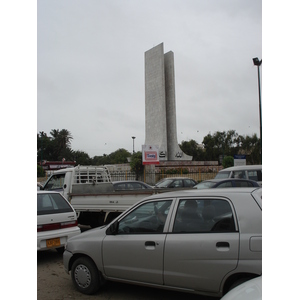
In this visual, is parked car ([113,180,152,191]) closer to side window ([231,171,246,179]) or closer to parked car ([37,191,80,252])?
side window ([231,171,246,179])

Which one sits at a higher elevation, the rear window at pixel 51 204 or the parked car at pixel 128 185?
the rear window at pixel 51 204

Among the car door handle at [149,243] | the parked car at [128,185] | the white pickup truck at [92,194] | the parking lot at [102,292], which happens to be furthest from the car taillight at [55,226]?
the parked car at [128,185]

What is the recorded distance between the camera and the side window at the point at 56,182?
9516 mm

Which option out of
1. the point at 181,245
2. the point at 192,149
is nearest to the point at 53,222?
the point at 181,245

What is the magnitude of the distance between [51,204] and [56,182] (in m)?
2.87

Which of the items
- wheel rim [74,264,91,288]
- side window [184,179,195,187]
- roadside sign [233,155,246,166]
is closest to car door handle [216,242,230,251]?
wheel rim [74,264,91,288]

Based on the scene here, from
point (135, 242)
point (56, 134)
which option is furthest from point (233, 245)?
point (56, 134)

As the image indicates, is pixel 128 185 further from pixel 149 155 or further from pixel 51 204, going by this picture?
pixel 149 155

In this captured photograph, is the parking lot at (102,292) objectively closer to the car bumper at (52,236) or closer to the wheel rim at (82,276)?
the wheel rim at (82,276)

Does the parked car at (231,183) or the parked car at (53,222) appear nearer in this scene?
the parked car at (53,222)

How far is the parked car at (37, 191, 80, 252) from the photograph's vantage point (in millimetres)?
6289

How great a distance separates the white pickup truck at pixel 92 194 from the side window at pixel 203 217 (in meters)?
3.31

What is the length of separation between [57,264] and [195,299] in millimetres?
3345

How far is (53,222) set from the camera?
6.55 meters
